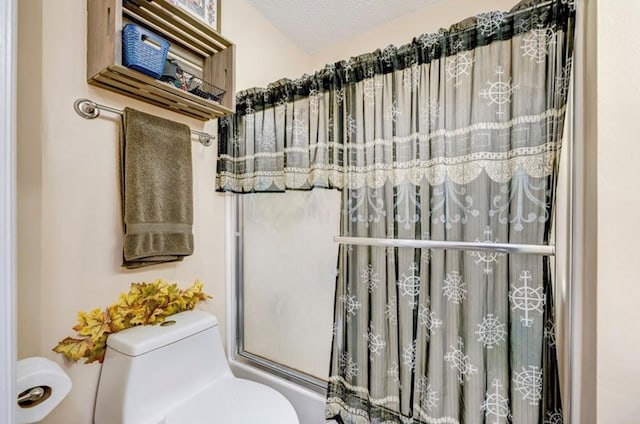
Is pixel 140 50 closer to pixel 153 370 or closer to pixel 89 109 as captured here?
pixel 89 109

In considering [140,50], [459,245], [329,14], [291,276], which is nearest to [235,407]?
[291,276]

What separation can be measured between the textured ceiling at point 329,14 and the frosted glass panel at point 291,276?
3.80 feet

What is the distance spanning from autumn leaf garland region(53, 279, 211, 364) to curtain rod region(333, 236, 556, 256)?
2.66 ft

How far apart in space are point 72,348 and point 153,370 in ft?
1.00

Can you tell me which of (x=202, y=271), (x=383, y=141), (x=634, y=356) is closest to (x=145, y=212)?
(x=202, y=271)

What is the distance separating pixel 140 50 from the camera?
3.37 feet

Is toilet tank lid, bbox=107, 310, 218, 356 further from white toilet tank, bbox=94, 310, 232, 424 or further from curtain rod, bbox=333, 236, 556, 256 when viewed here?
curtain rod, bbox=333, 236, 556, 256

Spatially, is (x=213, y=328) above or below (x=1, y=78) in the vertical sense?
below

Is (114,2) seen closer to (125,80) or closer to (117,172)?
(125,80)

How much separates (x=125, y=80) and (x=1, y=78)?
527 millimetres

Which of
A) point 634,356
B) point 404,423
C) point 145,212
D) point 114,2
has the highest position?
point 114,2

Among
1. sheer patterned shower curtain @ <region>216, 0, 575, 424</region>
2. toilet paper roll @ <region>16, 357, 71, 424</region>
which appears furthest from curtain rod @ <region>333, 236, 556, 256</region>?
toilet paper roll @ <region>16, 357, 71, 424</region>

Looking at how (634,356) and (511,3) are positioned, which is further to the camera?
(511,3)

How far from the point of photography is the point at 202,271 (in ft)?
5.03
